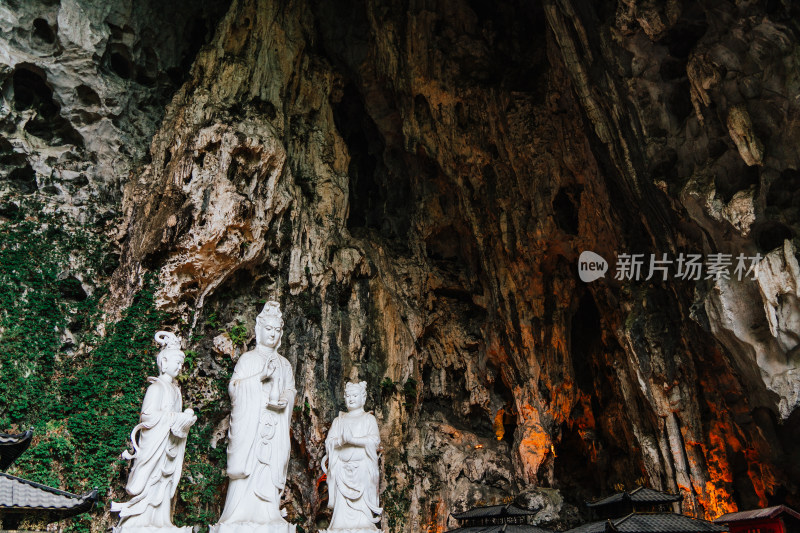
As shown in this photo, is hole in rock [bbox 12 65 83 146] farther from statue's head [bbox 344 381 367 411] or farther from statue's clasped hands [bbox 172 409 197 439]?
statue's head [bbox 344 381 367 411]

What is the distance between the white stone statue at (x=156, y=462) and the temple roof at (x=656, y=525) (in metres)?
4.82

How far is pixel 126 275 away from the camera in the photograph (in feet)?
29.5

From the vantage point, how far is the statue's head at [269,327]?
7.41 m

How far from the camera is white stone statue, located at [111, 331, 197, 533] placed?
5.96m

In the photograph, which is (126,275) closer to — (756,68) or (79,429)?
(79,429)

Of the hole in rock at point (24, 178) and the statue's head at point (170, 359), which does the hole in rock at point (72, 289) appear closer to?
the hole in rock at point (24, 178)

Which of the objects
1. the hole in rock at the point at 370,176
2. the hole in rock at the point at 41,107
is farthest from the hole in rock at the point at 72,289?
the hole in rock at the point at 370,176

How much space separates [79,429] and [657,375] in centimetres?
901

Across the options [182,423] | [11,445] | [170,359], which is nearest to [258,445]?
[182,423]

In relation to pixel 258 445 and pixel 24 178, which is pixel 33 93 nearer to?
pixel 24 178

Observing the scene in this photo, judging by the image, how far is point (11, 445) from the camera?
5.57 metres

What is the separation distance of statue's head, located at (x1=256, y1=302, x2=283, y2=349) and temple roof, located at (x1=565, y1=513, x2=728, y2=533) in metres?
4.61

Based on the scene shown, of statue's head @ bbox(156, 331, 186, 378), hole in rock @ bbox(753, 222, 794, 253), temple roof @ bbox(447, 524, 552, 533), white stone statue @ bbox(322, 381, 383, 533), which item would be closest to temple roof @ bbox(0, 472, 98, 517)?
statue's head @ bbox(156, 331, 186, 378)

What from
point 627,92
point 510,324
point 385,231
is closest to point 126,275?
point 385,231
